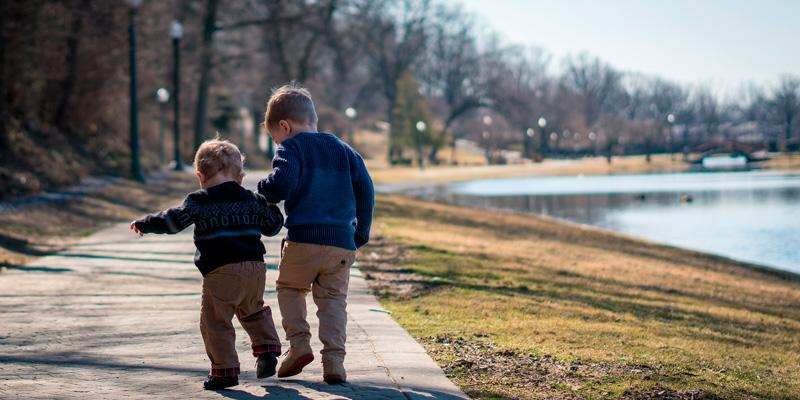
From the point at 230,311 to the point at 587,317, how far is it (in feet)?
13.1

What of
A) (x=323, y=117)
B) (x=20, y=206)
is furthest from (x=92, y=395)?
(x=323, y=117)

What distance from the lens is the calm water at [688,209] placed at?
20.7 meters

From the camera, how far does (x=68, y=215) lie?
53.8ft

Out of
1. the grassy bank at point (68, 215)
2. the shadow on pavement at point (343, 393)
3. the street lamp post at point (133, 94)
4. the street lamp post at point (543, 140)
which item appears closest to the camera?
the shadow on pavement at point (343, 393)

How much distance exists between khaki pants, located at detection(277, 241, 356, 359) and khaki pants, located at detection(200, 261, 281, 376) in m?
0.13

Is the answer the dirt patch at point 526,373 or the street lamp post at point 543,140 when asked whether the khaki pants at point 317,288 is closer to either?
the dirt patch at point 526,373

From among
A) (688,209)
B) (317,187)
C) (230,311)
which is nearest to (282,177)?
(317,187)

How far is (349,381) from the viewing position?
4.85 m

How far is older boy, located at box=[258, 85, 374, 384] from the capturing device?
487cm

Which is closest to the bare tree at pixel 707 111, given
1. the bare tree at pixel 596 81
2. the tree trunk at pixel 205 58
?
the bare tree at pixel 596 81

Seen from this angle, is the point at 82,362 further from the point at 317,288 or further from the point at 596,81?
the point at 596,81

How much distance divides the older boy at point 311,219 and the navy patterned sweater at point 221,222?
0.13 metres

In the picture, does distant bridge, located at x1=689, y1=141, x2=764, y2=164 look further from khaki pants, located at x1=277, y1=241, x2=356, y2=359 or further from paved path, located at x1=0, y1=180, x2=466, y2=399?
khaki pants, located at x1=277, y1=241, x2=356, y2=359

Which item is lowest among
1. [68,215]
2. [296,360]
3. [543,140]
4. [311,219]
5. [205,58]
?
[296,360]
